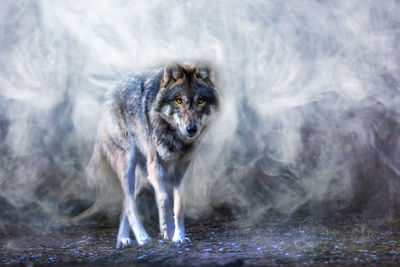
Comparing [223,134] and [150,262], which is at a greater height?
[223,134]

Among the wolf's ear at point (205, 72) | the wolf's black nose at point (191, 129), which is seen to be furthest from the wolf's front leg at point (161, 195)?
the wolf's ear at point (205, 72)

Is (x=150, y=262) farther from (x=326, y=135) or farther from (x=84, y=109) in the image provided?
(x=326, y=135)

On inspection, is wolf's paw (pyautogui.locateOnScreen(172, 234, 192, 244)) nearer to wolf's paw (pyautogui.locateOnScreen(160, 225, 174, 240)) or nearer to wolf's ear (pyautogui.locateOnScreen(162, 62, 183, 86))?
wolf's paw (pyautogui.locateOnScreen(160, 225, 174, 240))

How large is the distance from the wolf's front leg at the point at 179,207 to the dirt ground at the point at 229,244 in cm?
13

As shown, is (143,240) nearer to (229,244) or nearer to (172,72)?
(229,244)

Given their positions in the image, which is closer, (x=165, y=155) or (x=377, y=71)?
(x=165, y=155)

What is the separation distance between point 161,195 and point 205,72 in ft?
4.91

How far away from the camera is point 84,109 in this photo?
6207mm

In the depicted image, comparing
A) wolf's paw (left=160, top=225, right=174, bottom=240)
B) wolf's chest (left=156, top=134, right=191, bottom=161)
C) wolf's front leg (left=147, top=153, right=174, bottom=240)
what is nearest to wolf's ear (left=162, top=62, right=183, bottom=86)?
wolf's chest (left=156, top=134, right=191, bottom=161)

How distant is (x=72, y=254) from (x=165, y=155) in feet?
5.05

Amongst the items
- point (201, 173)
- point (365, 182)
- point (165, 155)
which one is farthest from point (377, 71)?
point (165, 155)

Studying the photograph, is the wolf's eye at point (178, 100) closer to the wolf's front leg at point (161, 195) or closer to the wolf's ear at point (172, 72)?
the wolf's ear at point (172, 72)

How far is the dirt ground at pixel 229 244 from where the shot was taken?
3922 mm

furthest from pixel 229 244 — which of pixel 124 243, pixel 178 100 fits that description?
pixel 178 100
